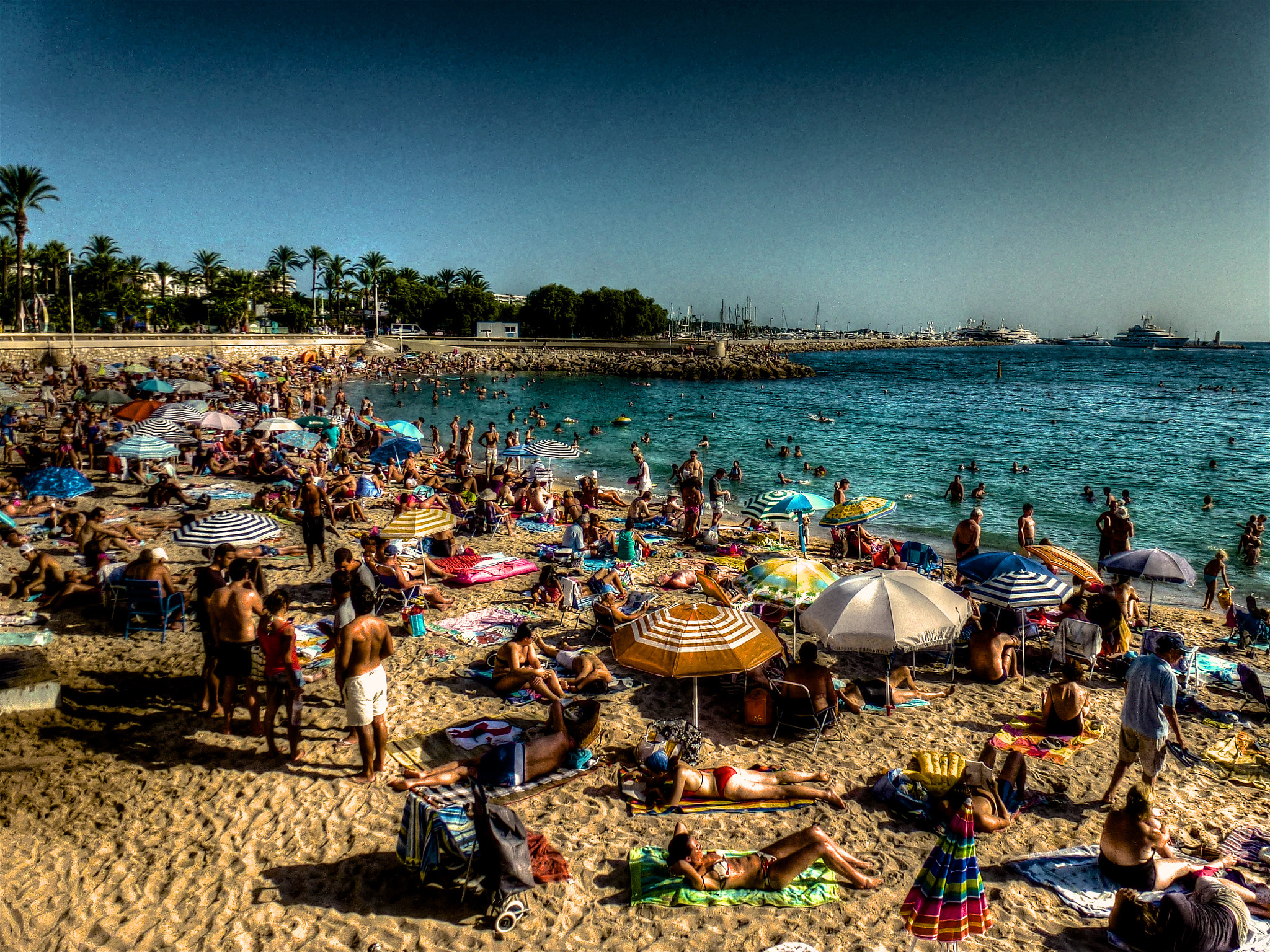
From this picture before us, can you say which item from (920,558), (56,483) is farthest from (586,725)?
(56,483)

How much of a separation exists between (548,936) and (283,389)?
129ft

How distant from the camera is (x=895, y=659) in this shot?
932 centimetres

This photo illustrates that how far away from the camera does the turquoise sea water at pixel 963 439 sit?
2239 cm

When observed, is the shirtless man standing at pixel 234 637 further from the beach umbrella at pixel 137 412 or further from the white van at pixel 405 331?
the white van at pixel 405 331

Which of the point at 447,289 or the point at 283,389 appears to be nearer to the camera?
the point at 283,389

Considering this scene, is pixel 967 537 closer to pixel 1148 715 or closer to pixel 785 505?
pixel 785 505

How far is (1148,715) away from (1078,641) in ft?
10.2

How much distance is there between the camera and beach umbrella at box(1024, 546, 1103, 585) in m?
10.1

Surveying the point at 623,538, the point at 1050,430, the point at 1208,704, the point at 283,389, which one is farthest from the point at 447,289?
the point at 1208,704

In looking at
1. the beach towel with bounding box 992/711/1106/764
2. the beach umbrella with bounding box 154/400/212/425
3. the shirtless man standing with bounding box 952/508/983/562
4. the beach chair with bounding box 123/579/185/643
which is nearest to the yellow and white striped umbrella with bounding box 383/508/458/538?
the beach chair with bounding box 123/579/185/643

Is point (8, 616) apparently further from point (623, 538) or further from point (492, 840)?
point (623, 538)

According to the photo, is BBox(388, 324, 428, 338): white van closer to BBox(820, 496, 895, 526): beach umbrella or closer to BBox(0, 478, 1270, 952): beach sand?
BBox(820, 496, 895, 526): beach umbrella

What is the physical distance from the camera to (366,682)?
5.97 meters

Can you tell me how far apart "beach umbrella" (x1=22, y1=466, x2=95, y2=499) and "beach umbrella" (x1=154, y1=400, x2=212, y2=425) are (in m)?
4.71
